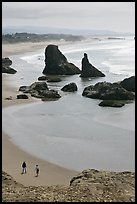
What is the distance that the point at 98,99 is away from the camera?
153 ft

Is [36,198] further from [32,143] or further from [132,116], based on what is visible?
[132,116]

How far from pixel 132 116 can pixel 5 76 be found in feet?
114

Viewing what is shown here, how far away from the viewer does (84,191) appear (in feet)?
50.2

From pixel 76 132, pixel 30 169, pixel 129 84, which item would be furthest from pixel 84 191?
pixel 129 84

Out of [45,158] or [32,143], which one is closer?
[45,158]

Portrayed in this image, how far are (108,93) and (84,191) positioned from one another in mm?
31638

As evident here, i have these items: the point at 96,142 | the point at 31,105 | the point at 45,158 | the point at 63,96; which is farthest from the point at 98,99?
the point at 45,158

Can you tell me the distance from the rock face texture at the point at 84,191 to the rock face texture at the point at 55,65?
175 ft

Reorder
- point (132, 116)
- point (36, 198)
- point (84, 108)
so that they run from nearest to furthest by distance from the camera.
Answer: point (36, 198) → point (132, 116) → point (84, 108)

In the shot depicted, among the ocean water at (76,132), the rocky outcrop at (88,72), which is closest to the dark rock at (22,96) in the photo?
the ocean water at (76,132)

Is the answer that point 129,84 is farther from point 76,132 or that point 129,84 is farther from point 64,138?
point 64,138

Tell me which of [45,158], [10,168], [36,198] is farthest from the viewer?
[45,158]

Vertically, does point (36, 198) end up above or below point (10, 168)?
above

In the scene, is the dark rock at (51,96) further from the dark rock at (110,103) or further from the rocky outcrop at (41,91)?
the dark rock at (110,103)
